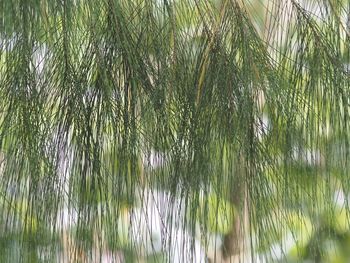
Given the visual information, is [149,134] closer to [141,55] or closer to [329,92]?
[141,55]

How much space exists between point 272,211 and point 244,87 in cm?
14

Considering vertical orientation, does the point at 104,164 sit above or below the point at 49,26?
below

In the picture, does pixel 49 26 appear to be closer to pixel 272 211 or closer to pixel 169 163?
pixel 169 163

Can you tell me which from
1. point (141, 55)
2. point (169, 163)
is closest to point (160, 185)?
point (169, 163)

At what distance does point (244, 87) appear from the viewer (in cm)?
59

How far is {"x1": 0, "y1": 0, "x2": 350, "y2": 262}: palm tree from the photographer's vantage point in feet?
1.97

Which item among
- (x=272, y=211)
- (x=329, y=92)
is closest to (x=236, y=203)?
(x=272, y=211)

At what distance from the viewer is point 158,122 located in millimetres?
609

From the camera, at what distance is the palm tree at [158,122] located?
60 cm

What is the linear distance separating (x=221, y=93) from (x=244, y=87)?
0.02 metres

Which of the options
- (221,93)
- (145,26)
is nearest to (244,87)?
A: (221,93)

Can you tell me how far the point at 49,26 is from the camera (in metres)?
0.57

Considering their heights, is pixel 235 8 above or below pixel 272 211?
above

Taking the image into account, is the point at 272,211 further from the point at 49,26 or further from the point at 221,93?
the point at 49,26
